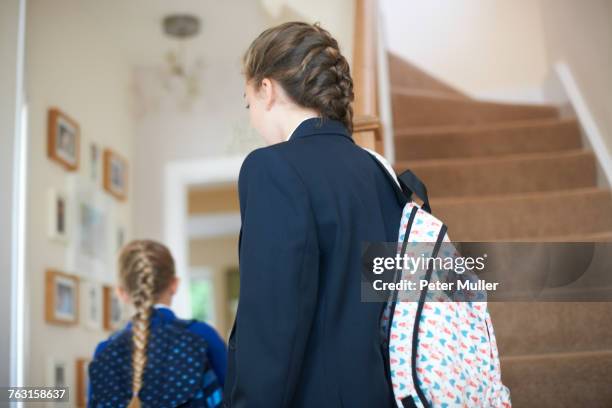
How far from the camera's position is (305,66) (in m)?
1.14

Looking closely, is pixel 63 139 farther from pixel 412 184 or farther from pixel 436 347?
pixel 436 347

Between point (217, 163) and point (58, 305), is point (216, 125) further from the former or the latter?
point (58, 305)

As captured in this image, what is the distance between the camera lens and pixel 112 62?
4.07 metres

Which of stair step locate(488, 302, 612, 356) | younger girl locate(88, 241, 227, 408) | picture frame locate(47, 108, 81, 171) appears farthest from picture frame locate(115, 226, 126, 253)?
stair step locate(488, 302, 612, 356)

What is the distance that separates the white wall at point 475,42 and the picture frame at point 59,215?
233cm

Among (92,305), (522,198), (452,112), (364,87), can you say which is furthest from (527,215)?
(92,305)

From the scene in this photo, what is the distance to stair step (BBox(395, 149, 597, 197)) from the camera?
3.02m

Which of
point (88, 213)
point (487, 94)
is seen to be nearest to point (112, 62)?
point (88, 213)

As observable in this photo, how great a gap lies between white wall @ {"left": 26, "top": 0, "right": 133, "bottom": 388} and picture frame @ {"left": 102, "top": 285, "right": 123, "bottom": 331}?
0.07 meters

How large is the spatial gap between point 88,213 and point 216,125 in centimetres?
88

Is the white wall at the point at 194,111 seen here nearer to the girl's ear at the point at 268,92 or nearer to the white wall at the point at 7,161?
the white wall at the point at 7,161

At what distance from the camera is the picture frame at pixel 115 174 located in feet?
12.8

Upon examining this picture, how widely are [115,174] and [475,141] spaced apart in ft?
6.27

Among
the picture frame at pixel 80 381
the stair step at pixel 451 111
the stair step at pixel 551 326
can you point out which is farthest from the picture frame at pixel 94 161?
the stair step at pixel 551 326
